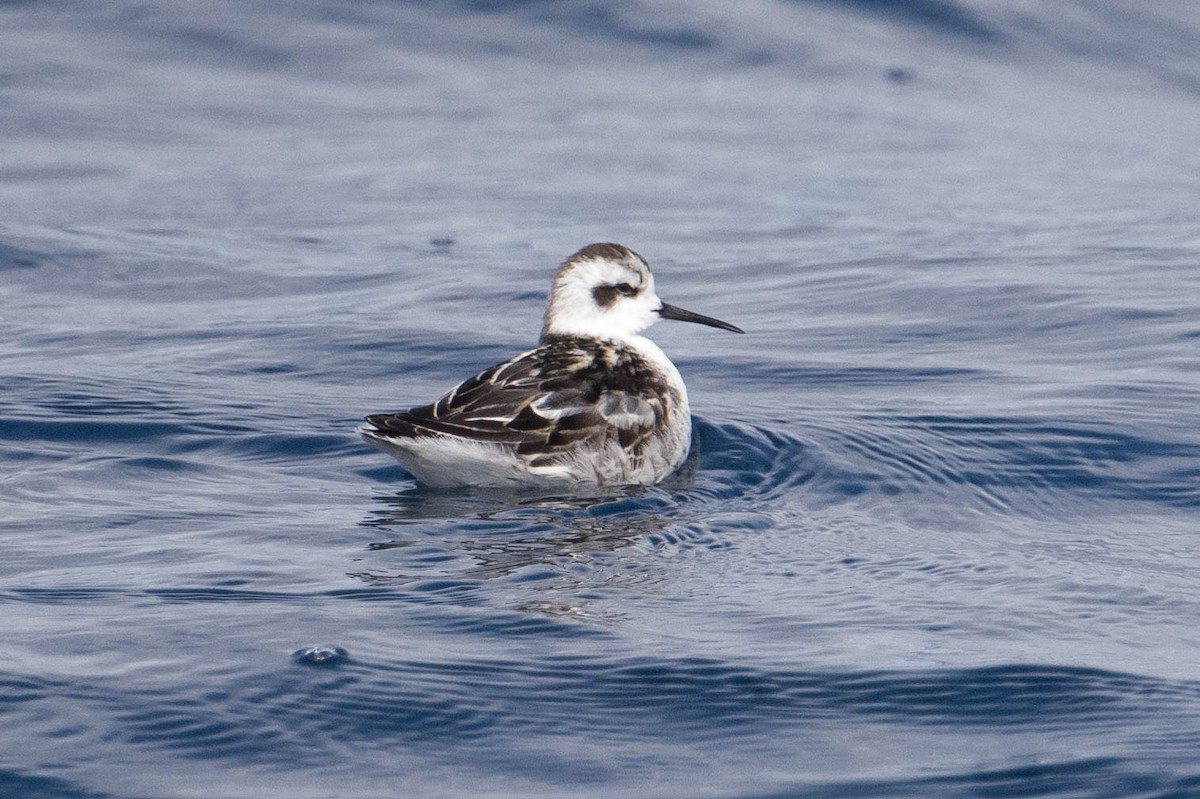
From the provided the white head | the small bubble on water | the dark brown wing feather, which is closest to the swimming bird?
the dark brown wing feather

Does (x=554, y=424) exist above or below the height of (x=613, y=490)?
above

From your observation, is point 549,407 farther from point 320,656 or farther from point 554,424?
point 320,656

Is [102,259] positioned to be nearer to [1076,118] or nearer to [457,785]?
[457,785]

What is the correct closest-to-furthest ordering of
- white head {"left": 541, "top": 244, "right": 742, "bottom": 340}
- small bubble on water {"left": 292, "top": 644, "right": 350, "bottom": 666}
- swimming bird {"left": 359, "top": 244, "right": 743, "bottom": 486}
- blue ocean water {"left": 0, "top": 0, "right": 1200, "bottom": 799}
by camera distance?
blue ocean water {"left": 0, "top": 0, "right": 1200, "bottom": 799} < small bubble on water {"left": 292, "top": 644, "right": 350, "bottom": 666} < swimming bird {"left": 359, "top": 244, "right": 743, "bottom": 486} < white head {"left": 541, "top": 244, "right": 742, "bottom": 340}

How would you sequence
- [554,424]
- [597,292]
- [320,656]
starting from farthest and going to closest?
[597,292] < [554,424] < [320,656]

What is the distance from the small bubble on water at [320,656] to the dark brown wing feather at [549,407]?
229 cm

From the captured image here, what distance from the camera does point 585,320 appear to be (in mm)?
9609

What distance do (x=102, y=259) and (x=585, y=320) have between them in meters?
6.31

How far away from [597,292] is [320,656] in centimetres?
428

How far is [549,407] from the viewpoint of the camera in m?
8.31

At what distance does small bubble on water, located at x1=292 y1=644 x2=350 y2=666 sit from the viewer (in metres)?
5.67

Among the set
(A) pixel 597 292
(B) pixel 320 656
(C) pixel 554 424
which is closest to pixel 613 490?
(C) pixel 554 424

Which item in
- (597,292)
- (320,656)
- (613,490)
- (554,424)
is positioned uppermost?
(597,292)

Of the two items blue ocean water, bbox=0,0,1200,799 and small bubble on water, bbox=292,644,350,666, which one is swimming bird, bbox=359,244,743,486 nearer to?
blue ocean water, bbox=0,0,1200,799
